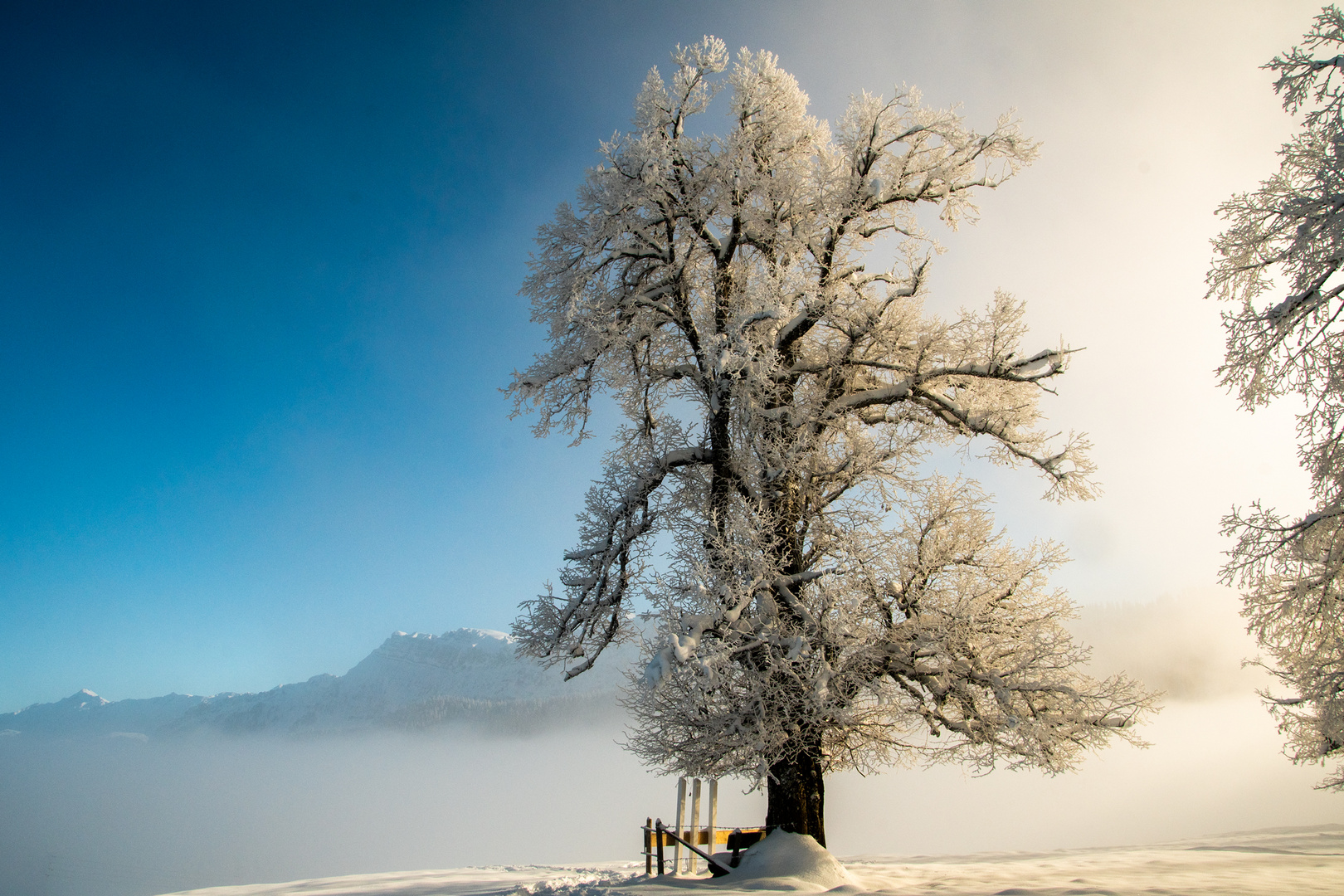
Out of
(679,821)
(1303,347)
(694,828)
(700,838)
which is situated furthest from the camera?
(700,838)

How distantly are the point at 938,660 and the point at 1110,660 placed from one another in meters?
87.6

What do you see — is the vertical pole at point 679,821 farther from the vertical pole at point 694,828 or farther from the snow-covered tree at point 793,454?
the snow-covered tree at point 793,454

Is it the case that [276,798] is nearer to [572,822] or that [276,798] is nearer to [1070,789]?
[572,822]

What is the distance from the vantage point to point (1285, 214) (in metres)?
6.51

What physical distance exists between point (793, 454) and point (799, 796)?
15.0ft

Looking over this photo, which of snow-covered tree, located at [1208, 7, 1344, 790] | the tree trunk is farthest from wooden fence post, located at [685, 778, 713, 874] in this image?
snow-covered tree, located at [1208, 7, 1344, 790]

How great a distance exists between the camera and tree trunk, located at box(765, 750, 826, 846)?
27.9 feet

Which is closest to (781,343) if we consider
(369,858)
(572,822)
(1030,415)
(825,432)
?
(825,432)

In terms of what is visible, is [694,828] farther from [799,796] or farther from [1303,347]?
[1303,347]

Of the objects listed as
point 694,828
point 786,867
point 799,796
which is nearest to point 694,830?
point 694,828

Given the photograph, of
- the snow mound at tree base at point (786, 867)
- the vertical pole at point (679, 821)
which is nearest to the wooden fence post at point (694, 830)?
the vertical pole at point (679, 821)

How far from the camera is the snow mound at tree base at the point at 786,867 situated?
7.40 m

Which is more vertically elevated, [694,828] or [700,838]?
[694,828]

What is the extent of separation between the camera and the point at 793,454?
896 cm
